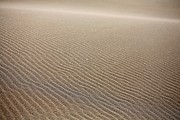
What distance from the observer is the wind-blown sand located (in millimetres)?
5281

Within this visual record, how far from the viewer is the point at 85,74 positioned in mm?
6953

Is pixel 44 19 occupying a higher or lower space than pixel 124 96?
higher

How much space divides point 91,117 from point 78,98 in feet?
2.45

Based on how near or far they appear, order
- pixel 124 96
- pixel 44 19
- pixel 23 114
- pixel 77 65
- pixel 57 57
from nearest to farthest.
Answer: pixel 23 114 → pixel 124 96 → pixel 77 65 → pixel 57 57 → pixel 44 19

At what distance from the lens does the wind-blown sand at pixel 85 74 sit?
528cm

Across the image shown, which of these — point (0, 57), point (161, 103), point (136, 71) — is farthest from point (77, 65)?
point (161, 103)

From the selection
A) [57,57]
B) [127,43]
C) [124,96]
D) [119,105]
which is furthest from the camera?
[127,43]

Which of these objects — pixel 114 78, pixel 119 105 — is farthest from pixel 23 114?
pixel 114 78

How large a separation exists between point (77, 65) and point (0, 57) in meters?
2.21

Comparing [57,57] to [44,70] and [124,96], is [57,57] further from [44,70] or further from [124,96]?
[124,96]

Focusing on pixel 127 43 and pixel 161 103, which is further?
pixel 127 43

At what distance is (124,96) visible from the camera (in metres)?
5.96

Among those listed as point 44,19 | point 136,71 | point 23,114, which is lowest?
point 23,114

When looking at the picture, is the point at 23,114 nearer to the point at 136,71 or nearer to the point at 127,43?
the point at 136,71
